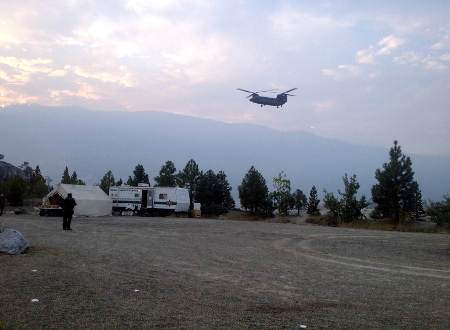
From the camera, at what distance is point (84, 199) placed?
98.2 feet

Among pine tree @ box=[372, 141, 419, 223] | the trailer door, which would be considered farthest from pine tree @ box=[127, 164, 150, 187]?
pine tree @ box=[372, 141, 419, 223]

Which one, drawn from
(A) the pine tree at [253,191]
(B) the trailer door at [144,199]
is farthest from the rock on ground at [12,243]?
(A) the pine tree at [253,191]

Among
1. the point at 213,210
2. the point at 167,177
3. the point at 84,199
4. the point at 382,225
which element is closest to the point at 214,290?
the point at 382,225

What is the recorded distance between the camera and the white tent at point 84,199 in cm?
2959

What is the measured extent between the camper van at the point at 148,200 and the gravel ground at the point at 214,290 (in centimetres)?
2449

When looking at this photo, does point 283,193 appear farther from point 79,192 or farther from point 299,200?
point 79,192

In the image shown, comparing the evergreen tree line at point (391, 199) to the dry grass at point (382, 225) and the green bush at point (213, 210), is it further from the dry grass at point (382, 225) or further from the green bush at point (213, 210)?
the green bush at point (213, 210)

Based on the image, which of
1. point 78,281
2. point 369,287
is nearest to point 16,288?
point 78,281

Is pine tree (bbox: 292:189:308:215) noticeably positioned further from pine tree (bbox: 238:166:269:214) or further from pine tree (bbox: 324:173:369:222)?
pine tree (bbox: 324:173:369:222)

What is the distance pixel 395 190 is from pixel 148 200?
Answer: 22.0 meters

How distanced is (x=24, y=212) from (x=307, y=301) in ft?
106

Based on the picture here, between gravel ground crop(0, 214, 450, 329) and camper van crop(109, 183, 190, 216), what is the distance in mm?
24490

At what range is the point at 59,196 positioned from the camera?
3031cm

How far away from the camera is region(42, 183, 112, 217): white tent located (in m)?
29.6
